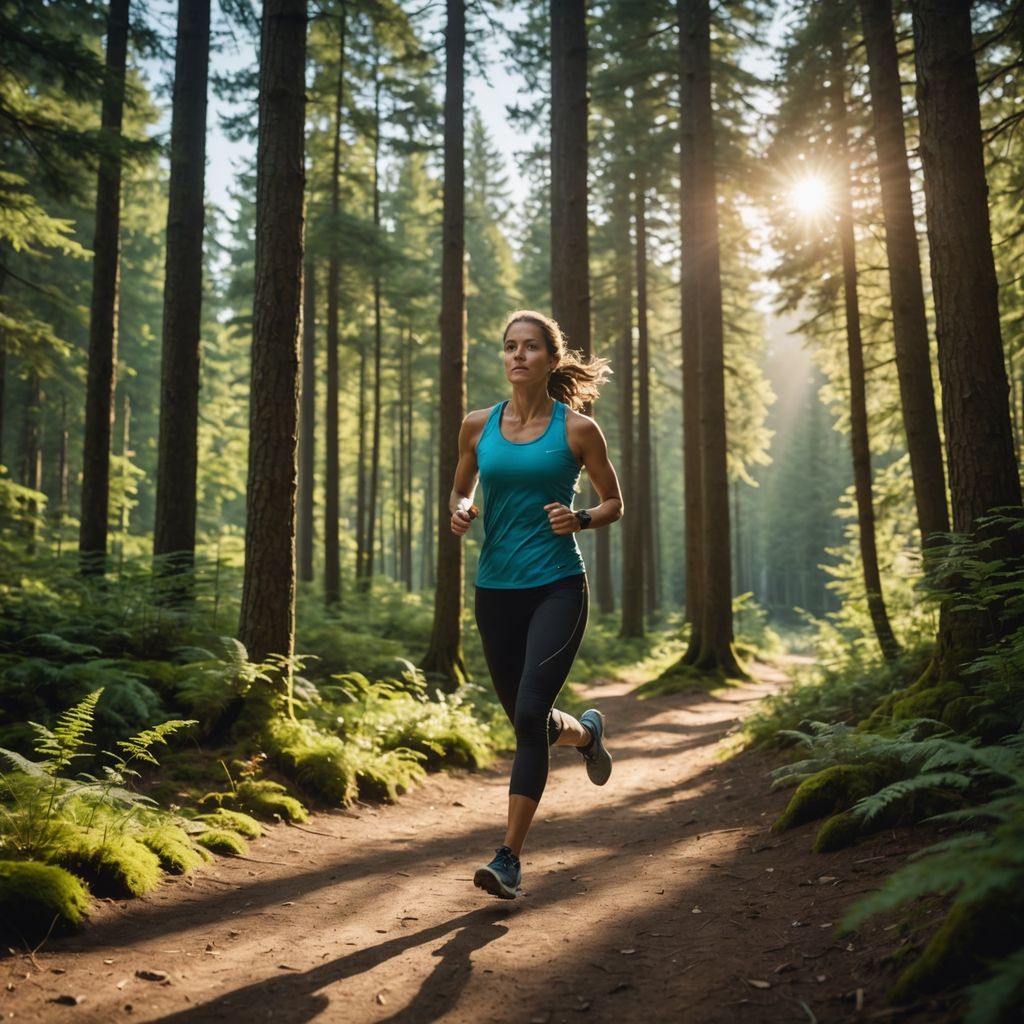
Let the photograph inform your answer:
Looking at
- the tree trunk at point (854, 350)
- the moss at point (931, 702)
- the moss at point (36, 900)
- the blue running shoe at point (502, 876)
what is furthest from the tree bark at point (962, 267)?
the tree trunk at point (854, 350)

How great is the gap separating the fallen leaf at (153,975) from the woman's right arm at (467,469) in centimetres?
252

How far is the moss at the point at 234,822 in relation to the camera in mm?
5500

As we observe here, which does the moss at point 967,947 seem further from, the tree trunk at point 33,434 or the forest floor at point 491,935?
the tree trunk at point 33,434

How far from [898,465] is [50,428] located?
985 inches

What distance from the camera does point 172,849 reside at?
4684 mm

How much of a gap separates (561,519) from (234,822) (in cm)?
339

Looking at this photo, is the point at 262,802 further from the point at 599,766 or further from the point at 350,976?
the point at 350,976

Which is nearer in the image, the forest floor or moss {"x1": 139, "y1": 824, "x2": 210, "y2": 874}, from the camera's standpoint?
the forest floor

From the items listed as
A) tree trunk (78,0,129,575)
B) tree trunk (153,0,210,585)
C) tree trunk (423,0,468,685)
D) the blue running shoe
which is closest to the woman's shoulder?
the blue running shoe

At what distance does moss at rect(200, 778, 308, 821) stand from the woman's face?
3.78m

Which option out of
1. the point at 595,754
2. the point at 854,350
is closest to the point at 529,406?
the point at 595,754

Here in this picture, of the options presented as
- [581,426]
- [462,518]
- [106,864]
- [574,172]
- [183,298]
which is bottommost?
[106,864]

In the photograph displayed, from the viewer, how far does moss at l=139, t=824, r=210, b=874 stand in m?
4.63

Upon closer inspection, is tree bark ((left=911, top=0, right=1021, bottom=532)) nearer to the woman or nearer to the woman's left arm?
the woman's left arm
